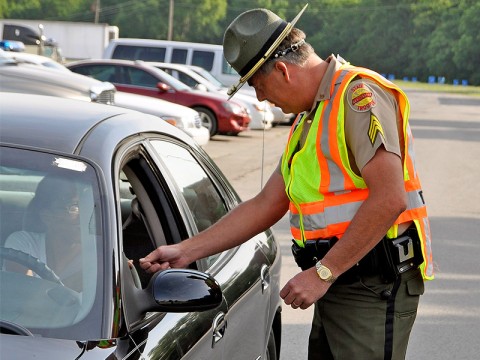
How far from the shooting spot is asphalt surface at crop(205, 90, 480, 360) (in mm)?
6574

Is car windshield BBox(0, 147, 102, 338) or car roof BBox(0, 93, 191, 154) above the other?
car roof BBox(0, 93, 191, 154)

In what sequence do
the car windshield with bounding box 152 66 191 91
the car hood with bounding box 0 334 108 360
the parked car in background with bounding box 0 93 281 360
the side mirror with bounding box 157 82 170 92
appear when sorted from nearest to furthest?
1. the car hood with bounding box 0 334 108 360
2. the parked car in background with bounding box 0 93 281 360
3. the side mirror with bounding box 157 82 170 92
4. the car windshield with bounding box 152 66 191 91

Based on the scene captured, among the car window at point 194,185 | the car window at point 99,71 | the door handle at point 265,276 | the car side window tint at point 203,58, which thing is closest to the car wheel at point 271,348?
the door handle at point 265,276

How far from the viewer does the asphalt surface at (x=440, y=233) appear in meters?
6.57

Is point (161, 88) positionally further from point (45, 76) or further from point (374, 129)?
point (374, 129)

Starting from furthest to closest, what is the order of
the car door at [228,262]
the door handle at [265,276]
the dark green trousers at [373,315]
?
the door handle at [265,276]
the car door at [228,262]
the dark green trousers at [373,315]

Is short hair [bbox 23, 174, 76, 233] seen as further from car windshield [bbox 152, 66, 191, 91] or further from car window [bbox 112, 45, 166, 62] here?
car window [bbox 112, 45, 166, 62]

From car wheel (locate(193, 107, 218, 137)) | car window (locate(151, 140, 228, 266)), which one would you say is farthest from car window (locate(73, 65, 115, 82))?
car window (locate(151, 140, 228, 266))

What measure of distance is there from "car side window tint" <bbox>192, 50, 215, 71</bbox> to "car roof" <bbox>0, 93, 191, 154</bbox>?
80.0ft

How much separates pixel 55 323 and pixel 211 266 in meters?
1.13

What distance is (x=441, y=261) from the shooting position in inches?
363

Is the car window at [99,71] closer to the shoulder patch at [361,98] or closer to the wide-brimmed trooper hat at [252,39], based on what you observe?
the wide-brimmed trooper hat at [252,39]

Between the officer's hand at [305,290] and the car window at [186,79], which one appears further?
the car window at [186,79]

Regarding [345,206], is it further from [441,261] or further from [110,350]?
[441,261]
